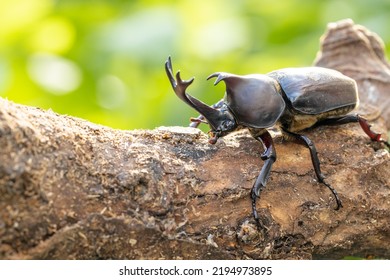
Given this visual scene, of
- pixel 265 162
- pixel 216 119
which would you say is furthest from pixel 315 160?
pixel 216 119

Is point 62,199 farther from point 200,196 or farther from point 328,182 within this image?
point 328,182

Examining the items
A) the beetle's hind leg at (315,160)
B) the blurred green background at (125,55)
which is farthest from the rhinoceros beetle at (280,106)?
the blurred green background at (125,55)

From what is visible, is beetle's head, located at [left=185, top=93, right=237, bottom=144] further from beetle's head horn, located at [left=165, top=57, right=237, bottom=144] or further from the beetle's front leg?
the beetle's front leg

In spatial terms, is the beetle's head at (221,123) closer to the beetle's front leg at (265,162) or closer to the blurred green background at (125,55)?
the beetle's front leg at (265,162)

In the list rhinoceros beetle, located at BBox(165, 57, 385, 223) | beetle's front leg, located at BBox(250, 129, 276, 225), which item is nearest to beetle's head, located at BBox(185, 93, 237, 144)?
rhinoceros beetle, located at BBox(165, 57, 385, 223)

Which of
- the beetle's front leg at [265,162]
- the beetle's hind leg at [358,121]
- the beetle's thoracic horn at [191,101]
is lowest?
the beetle's hind leg at [358,121]

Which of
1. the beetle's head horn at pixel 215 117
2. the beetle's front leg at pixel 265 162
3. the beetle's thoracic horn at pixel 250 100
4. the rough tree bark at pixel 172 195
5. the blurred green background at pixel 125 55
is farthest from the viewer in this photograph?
the blurred green background at pixel 125 55

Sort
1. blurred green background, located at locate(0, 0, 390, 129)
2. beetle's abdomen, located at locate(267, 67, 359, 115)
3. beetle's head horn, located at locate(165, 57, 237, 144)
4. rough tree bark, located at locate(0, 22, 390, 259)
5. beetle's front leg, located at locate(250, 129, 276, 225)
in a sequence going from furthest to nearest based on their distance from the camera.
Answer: blurred green background, located at locate(0, 0, 390, 129) < beetle's abdomen, located at locate(267, 67, 359, 115) < beetle's head horn, located at locate(165, 57, 237, 144) < beetle's front leg, located at locate(250, 129, 276, 225) < rough tree bark, located at locate(0, 22, 390, 259)
